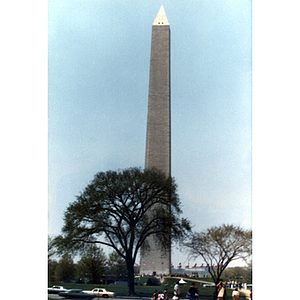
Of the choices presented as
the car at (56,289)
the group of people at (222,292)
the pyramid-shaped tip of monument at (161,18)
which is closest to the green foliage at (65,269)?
the car at (56,289)

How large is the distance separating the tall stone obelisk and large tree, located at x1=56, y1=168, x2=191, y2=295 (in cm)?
18

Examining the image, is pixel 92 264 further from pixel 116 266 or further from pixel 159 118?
pixel 159 118

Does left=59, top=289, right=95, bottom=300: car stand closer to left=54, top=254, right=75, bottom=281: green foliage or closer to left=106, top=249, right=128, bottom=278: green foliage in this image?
left=54, top=254, right=75, bottom=281: green foliage

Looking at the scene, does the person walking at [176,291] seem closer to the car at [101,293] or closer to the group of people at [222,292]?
the group of people at [222,292]

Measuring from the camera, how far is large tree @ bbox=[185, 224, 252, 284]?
19.1 feet

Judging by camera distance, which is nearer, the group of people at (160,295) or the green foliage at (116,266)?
the group of people at (160,295)

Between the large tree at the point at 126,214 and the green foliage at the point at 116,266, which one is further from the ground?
the large tree at the point at 126,214

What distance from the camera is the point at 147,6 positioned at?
6.24m

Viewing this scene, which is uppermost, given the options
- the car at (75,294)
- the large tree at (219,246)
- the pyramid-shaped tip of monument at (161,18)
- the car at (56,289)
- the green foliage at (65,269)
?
the pyramid-shaped tip of monument at (161,18)

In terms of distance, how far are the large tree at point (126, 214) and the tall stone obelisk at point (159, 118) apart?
179 mm

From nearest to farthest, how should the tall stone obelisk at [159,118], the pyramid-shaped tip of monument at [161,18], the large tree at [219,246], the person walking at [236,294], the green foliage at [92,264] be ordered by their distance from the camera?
1. the person walking at [236,294]
2. the large tree at [219,246]
3. the tall stone obelisk at [159,118]
4. the green foliage at [92,264]
5. the pyramid-shaped tip of monument at [161,18]

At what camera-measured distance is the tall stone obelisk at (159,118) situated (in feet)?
19.5

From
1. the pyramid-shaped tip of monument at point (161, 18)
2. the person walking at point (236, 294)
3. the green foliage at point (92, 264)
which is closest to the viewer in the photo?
the person walking at point (236, 294)
